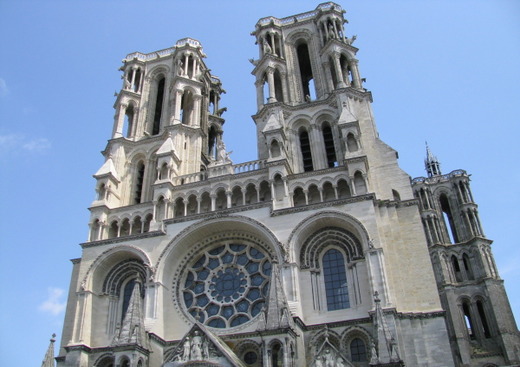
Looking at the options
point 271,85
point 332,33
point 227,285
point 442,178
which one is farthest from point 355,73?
point 442,178

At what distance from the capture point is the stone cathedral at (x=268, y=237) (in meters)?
21.4

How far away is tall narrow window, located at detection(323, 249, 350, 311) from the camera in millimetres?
23344

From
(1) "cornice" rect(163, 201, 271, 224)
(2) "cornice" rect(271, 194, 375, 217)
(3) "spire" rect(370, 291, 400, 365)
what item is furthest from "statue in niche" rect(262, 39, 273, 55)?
(3) "spire" rect(370, 291, 400, 365)

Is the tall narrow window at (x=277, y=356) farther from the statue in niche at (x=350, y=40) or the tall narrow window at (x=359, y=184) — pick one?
the statue in niche at (x=350, y=40)

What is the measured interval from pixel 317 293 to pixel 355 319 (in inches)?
86.9

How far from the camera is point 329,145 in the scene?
A: 2925cm

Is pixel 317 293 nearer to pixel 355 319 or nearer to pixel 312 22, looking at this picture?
pixel 355 319

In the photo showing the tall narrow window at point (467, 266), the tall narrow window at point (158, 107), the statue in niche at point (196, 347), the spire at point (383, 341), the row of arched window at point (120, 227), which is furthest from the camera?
the tall narrow window at point (467, 266)

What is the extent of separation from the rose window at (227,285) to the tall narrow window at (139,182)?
6569 millimetres

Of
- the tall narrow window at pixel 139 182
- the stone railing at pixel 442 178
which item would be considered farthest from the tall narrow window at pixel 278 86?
the stone railing at pixel 442 178

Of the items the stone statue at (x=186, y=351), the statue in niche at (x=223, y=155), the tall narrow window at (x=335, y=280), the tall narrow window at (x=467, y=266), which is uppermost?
the statue in niche at (x=223, y=155)

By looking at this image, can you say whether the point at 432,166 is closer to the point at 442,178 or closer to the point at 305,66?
the point at 442,178

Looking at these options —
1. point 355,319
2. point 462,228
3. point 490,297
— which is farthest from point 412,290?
point 462,228

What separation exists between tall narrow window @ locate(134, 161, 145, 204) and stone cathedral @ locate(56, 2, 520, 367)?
9 cm
